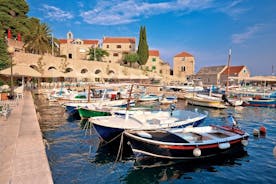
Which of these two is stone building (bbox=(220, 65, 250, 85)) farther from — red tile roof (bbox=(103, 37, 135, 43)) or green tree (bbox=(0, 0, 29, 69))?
green tree (bbox=(0, 0, 29, 69))

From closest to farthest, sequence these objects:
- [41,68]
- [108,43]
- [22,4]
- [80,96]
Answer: [80,96] < [41,68] < [22,4] < [108,43]

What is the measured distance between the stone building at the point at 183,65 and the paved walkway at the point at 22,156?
224ft

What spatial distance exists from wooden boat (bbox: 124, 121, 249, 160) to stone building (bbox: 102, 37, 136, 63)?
204ft

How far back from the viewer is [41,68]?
37.9m

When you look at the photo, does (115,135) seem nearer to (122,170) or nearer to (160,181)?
(122,170)

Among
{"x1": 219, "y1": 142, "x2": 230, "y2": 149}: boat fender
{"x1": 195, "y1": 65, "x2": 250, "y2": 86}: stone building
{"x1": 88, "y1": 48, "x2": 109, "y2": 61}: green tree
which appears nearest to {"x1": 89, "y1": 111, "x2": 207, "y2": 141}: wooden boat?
{"x1": 219, "y1": 142, "x2": 230, "y2": 149}: boat fender

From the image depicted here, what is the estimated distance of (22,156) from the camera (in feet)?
19.7

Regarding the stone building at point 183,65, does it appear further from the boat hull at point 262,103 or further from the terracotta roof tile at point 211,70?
the boat hull at point 262,103

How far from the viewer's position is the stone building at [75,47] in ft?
204

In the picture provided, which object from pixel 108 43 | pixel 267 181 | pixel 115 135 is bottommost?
pixel 267 181

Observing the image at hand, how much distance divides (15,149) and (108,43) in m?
67.2

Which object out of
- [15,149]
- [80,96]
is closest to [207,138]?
[15,149]

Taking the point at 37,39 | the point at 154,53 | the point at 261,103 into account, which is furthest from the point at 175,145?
the point at 154,53

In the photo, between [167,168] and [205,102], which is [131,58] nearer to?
[205,102]
